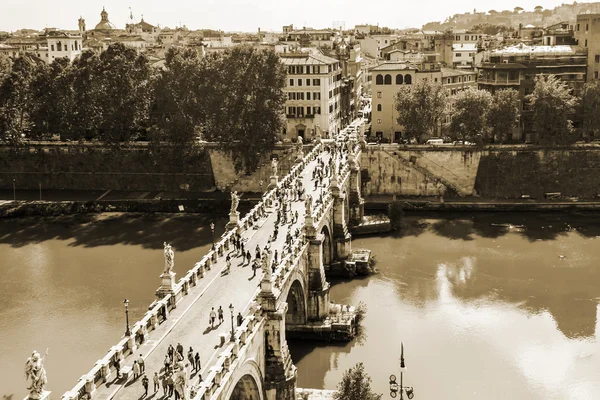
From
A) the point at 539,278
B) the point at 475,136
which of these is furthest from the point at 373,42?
the point at 539,278

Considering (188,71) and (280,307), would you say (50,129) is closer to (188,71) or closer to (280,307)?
(188,71)

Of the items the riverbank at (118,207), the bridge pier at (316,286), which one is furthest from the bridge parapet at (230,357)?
the riverbank at (118,207)

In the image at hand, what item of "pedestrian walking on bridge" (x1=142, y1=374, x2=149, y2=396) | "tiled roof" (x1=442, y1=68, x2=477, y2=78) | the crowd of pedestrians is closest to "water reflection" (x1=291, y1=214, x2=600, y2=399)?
the crowd of pedestrians

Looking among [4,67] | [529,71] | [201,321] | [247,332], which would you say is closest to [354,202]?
[529,71]

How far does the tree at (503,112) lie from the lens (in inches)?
2633

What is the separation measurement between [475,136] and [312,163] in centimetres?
1590

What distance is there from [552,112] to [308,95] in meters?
24.2

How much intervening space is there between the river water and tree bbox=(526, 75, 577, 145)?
28.1ft

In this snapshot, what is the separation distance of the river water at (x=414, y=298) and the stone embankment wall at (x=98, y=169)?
7700mm

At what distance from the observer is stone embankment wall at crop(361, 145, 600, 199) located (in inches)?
2601

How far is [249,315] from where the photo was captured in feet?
96.5

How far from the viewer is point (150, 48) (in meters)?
107

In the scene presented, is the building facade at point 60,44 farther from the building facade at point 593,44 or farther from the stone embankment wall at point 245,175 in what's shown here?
the building facade at point 593,44

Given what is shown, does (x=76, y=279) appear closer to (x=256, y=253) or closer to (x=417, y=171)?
(x=256, y=253)
